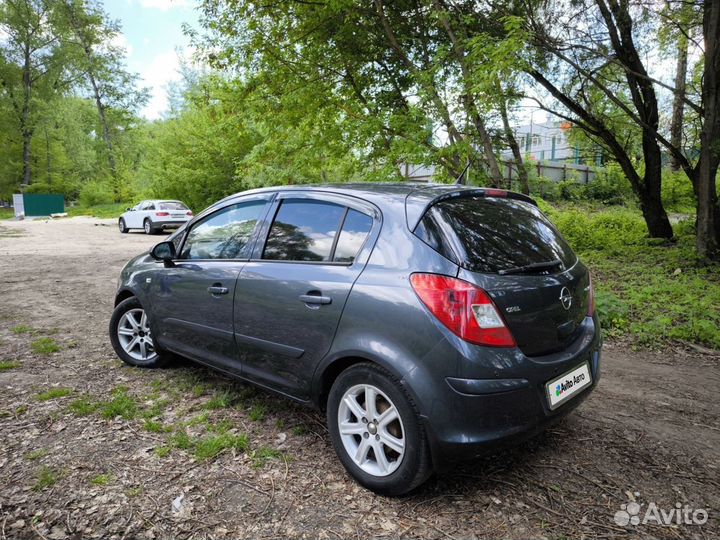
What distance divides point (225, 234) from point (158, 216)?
17.0 metres

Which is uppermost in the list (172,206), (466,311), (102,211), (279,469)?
(102,211)

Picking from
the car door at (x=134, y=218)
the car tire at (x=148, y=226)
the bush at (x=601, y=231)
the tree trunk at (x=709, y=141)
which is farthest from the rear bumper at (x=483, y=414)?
the car door at (x=134, y=218)

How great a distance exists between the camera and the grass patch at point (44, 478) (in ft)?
8.20

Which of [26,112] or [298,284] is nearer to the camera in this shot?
[298,284]

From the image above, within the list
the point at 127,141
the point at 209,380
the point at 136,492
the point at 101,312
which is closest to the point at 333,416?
the point at 136,492

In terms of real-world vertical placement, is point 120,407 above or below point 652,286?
below

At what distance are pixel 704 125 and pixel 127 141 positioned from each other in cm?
4731

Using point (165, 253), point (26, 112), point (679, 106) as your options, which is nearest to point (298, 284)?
point (165, 253)

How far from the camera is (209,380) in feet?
13.0

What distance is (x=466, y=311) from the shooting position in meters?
2.18

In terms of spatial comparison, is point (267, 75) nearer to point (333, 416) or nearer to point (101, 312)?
point (101, 312)

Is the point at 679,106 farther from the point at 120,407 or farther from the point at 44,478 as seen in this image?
the point at 44,478

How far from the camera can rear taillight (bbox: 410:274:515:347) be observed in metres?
2.18

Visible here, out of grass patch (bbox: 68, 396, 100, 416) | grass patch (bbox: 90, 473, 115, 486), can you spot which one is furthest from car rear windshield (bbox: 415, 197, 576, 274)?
grass patch (bbox: 68, 396, 100, 416)
